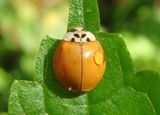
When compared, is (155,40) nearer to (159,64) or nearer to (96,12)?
(159,64)

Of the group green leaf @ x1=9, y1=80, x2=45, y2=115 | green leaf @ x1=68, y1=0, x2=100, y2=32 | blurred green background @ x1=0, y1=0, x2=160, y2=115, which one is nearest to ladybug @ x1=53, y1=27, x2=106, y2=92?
green leaf @ x1=68, y1=0, x2=100, y2=32

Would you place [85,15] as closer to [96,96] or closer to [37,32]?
[96,96]

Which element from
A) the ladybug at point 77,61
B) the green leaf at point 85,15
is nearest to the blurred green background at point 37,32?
the ladybug at point 77,61

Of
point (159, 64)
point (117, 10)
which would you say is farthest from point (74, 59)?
point (117, 10)

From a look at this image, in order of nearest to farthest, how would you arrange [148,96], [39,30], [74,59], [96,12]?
[148,96], [96,12], [74,59], [39,30]

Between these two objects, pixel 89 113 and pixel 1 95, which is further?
pixel 1 95

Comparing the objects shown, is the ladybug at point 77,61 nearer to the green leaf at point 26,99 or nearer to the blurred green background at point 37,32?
the green leaf at point 26,99

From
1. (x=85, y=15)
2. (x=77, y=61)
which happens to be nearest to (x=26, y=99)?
(x=85, y=15)

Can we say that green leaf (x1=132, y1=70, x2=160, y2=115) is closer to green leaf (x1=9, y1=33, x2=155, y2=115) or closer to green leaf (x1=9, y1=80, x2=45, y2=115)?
green leaf (x1=9, y1=33, x2=155, y2=115)
